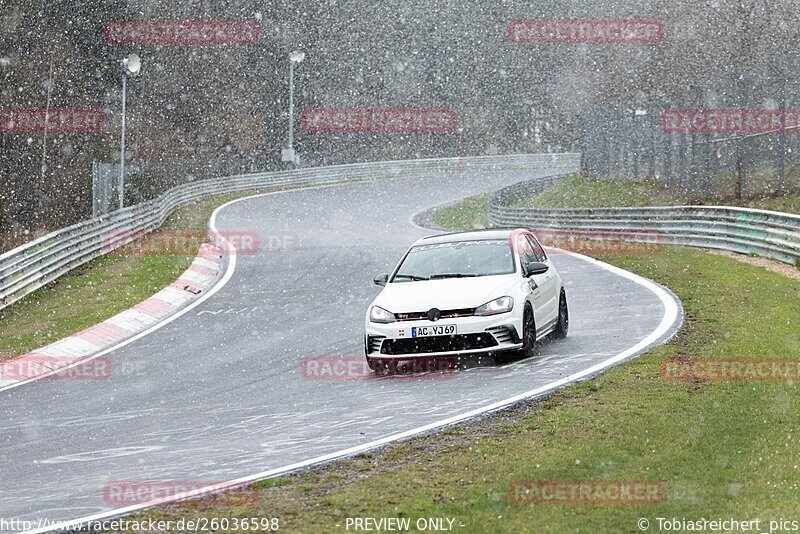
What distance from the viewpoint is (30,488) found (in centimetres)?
819

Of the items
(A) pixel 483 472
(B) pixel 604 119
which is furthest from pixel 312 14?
(A) pixel 483 472

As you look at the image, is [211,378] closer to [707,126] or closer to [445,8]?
[707,126]

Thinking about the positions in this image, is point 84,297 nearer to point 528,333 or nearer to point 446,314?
point 446,314

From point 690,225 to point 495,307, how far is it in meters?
15.7

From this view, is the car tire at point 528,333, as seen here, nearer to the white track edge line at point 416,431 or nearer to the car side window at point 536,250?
the white track edge line at point 416,431

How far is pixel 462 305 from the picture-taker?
1196cm

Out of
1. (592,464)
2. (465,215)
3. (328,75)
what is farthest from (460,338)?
(328,75)

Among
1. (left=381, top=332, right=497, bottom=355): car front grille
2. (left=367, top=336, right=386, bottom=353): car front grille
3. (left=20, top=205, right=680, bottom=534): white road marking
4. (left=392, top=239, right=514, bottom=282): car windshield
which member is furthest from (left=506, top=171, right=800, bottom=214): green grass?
(left=367, top=336, right=386, bottom=353): car front grille

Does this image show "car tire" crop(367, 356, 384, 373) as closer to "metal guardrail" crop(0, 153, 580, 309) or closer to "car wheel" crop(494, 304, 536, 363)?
"car wheel" crop(494, 304, 536, 363)

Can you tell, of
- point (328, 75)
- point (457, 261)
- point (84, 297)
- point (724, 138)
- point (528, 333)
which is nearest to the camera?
point (528, 333)

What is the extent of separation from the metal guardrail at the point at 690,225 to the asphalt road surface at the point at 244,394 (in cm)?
343

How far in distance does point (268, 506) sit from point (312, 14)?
264ft

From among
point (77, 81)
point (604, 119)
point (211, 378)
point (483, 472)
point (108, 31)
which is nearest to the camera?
point (483, 472)

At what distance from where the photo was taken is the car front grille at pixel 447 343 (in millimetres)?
11906
